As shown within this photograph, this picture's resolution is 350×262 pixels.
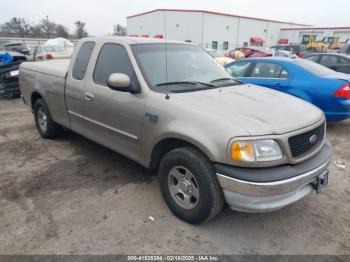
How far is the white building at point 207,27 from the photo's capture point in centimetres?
4188

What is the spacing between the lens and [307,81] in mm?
5883

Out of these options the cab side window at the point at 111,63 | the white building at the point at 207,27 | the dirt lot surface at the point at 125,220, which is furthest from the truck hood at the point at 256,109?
the white building at the point at 207,27

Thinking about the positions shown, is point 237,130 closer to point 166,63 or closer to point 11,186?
point 166,63

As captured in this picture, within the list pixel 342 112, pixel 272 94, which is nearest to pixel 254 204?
pixel 272 94

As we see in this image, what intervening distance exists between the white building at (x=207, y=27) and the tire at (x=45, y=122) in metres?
34.7

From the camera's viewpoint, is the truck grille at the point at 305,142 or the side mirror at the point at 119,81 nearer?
the truck grille at the point at 305,142

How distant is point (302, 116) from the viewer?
285 cm

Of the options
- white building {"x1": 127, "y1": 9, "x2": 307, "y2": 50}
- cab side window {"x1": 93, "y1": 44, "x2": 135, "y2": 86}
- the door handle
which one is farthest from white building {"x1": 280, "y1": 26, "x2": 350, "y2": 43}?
the door handle

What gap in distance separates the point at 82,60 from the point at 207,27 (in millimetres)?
42458

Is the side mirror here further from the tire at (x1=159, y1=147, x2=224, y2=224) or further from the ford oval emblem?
the ford oval emblem

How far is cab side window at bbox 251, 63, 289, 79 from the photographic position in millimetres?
6261

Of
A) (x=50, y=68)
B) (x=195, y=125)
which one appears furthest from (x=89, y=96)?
(x=195, y=125)

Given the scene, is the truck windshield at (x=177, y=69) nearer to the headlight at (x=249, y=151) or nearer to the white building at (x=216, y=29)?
the headlight at (x=249, y=151)

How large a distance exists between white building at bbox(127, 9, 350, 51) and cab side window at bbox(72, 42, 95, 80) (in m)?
34.6
